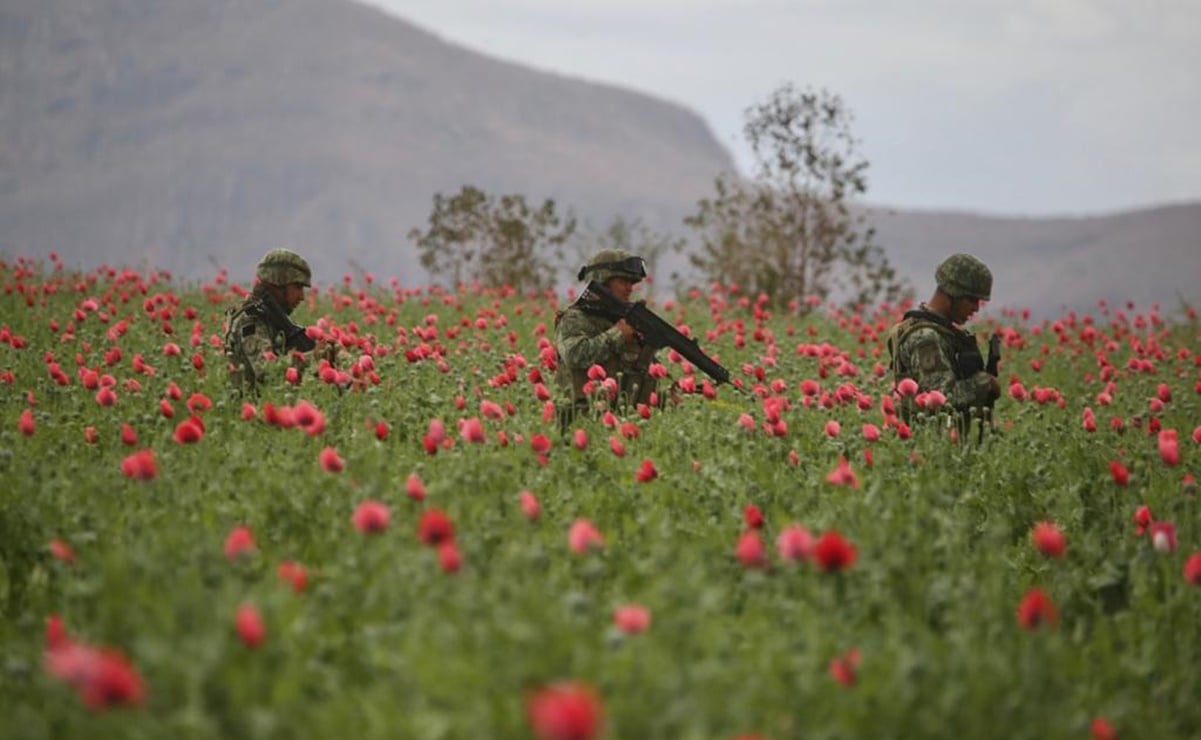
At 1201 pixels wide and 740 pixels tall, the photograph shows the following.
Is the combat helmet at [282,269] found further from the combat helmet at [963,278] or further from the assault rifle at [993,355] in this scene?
the assault rifle at [993,355]

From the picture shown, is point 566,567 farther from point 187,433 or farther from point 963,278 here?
point 963,278

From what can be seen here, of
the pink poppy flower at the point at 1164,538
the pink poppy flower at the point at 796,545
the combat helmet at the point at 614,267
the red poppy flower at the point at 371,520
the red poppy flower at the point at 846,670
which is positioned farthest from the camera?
the combat helmet at the point at 614,267

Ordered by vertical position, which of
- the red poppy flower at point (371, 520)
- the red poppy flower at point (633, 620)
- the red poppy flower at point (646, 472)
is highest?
the red poppy flower at point (646, 472)

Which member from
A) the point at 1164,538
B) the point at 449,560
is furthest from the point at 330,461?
the point at 1164,538

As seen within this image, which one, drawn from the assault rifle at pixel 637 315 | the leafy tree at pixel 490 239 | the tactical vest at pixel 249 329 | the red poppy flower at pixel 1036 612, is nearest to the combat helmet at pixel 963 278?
the assault rifle at pixel 637 315

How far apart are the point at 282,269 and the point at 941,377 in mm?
4117

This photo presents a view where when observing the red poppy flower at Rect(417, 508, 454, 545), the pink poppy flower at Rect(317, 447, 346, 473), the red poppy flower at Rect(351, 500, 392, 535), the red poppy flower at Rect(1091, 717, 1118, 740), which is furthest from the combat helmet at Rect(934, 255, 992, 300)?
the red poppy flower at Rect(417, 508, 454, 545)

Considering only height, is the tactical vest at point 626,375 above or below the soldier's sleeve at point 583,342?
below

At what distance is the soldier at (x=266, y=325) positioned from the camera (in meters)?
8.85

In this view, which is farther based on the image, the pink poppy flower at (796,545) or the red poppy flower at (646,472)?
the red poppy flower at (646,472)

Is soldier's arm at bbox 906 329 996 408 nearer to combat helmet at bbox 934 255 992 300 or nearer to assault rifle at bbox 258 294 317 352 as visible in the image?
combat helmet at bbox 934 255 992 300

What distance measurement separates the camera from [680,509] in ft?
21.5

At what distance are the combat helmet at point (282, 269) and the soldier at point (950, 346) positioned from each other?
12.4 feet

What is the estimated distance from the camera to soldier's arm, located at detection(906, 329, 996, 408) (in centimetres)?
844
